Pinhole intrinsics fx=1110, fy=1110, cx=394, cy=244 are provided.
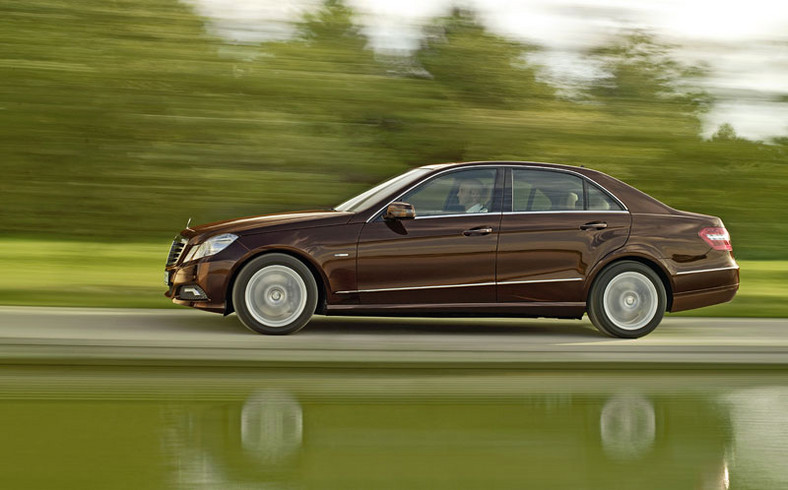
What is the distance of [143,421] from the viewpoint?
235 inches

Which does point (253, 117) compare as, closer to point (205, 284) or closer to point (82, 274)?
point (82, 274)

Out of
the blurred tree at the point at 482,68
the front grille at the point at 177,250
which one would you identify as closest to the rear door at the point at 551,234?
the front grille at the point at 177,250

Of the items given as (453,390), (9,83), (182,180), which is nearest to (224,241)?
(453,390)

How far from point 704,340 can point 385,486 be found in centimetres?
508

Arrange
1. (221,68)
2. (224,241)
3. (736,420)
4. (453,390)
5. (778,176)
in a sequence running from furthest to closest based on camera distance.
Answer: (778,176) → (221,68) → (224,241) → (453,390) → (736,420)

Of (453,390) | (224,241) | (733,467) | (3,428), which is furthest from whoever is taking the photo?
(224,241)

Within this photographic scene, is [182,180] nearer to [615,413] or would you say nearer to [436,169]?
[436,169]

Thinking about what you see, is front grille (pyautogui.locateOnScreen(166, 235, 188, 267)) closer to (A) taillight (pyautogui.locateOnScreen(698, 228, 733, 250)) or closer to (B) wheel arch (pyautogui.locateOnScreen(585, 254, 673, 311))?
(B) wheel arch (pyautogui.locateOnScreen(585, 254, 673, 311))

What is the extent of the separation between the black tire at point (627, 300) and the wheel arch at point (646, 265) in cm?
3

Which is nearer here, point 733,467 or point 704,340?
point 733,467

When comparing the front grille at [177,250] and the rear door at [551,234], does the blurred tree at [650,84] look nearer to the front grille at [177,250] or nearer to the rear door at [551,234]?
the rear door at [551,234]

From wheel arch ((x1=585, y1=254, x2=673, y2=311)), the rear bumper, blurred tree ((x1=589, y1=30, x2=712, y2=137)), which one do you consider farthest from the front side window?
blurred tree ((x1=589, y1=30, x2=712, y2=137))

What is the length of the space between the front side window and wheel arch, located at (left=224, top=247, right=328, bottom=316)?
0.93m

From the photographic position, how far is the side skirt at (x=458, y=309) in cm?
898
